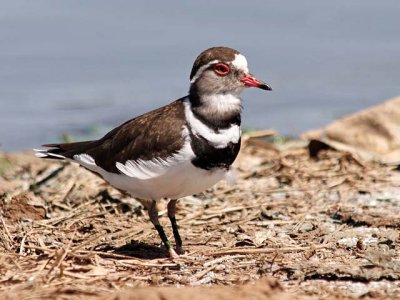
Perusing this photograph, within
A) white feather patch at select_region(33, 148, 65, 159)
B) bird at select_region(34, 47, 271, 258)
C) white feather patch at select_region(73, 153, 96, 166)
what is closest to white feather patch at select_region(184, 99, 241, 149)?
bird at select_region(34, 47, 271, 258)

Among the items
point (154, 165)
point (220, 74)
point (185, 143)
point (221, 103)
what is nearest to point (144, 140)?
point (154, 165)

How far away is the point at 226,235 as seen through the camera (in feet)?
20.4

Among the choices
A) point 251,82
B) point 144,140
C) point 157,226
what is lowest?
point 157,226

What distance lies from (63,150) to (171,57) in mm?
7318

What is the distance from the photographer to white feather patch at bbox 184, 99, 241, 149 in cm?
565

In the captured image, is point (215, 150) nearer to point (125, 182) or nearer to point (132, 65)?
point (125, 182)

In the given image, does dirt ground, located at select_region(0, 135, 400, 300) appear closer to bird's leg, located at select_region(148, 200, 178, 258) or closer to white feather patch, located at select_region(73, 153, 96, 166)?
bird's leg, located at select_region(148, 200, 178, 258)

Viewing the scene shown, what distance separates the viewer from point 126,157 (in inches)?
233

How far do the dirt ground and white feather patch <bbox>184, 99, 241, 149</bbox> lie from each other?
0.61m

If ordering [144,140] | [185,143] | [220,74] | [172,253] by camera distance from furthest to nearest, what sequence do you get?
[220,74] < [144,140] < [172,253] < [185,143]

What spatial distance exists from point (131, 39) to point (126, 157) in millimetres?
9002

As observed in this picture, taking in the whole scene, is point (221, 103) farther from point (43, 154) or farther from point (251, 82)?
point (43, 154)

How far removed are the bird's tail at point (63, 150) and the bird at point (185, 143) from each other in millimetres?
237

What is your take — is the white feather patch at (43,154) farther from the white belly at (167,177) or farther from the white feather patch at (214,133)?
the white feather patch at (214,133)
